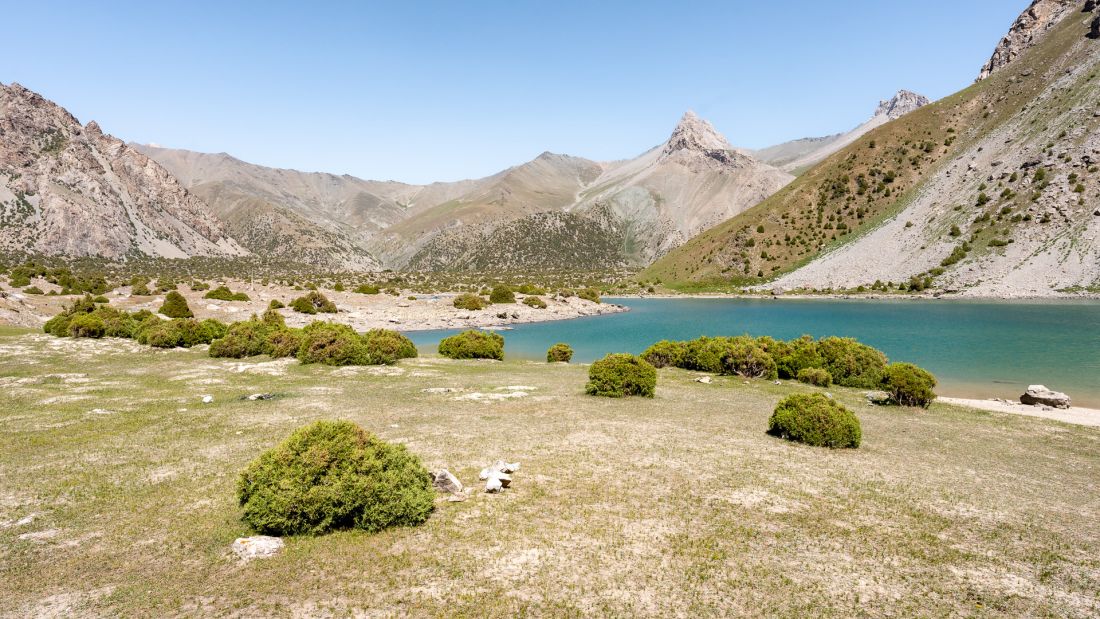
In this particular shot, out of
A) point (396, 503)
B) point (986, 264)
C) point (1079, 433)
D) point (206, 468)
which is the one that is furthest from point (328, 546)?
point (986, 264)

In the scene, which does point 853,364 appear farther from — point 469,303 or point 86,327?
point 469,303

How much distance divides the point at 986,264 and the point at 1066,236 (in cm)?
1186

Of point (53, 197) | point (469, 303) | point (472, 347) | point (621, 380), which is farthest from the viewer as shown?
point (53, 197)

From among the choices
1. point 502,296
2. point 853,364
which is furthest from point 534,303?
point 853,364

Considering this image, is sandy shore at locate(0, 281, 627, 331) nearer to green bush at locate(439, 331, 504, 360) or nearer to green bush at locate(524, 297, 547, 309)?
green bush at locate(524, 297, 547, 309)

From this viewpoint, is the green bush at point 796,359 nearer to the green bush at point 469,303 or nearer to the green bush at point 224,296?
the green bush at point 469,303

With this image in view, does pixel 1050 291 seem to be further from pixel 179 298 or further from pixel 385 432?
pixel 179 298

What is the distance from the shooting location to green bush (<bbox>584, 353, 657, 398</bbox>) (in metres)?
24.0

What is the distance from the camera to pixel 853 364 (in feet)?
101

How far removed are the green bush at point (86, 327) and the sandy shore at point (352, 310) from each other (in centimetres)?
1313

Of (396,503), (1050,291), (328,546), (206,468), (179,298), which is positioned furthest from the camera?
(1050,291)

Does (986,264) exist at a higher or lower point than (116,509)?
higher

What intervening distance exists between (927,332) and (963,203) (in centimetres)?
8254

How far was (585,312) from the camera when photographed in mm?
91250
